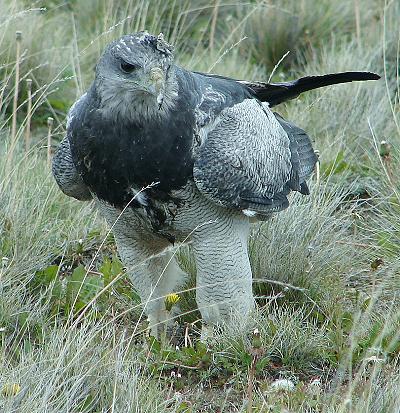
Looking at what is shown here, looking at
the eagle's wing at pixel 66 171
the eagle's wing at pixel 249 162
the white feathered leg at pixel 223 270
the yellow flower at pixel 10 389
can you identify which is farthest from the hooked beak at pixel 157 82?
the yellow flower at pixel 10 389

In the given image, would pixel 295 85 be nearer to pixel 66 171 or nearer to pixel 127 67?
pixel 66 171

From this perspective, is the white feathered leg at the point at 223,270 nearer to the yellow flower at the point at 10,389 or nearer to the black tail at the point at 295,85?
the black tail at the point at 295,85

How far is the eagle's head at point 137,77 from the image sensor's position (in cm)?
429

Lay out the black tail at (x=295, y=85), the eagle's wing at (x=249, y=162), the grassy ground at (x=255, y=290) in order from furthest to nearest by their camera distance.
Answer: the black tail at (x=295, y=85), the eagle's wing at (x=249, y=162), the grassy ground at (x=255, y=290)

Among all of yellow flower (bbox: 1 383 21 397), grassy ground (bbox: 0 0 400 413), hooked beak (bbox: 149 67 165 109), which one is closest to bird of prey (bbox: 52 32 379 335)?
hooked beak (bbox: 149 67 165 109)

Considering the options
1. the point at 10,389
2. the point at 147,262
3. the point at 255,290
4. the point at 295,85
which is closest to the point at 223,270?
the point at 147,262

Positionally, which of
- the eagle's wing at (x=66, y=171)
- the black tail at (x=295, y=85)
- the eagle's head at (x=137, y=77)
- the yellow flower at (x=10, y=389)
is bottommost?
the yellow flower at (x=10, y=389)

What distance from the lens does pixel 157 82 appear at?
4277 millimetres

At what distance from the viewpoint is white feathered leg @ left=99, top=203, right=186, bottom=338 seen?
4.96 meters

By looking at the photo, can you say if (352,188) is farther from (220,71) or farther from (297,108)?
(220,71)

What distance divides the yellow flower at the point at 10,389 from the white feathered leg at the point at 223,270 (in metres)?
1.20

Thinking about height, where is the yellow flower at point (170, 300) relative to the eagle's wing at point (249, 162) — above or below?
below

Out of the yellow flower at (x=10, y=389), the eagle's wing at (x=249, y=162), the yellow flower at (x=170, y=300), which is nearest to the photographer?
the yellow flower at (x=10, y=389)

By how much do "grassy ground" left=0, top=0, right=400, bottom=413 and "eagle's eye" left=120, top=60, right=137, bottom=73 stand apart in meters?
0.88
